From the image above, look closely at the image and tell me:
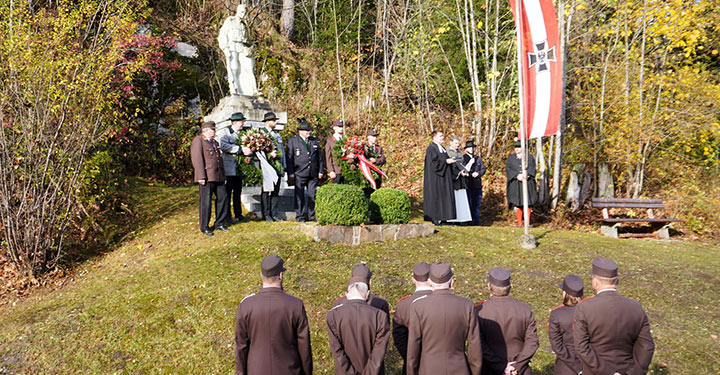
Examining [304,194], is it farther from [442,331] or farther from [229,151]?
[442,331]

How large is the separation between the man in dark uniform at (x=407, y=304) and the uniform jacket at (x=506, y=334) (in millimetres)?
464

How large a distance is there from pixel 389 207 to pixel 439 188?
218 centimetres

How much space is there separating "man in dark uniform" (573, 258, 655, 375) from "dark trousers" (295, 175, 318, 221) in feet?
22.3

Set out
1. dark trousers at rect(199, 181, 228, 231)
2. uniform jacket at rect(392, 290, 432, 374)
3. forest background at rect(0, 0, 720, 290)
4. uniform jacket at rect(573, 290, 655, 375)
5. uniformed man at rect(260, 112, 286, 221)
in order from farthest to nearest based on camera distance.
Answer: uniformed man at rect(260, 112, 286, 221) → dark trousers at rect(199, 181, 228, 231) → forest background at rect(0, 0, 720, 290) → uniform jacket at rect(392, 290, 432, 374) → uniform jacket at rect(573, 290, 655, 375)

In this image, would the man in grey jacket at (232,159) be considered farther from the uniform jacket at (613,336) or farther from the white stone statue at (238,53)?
the uniform jacket at (613,336)

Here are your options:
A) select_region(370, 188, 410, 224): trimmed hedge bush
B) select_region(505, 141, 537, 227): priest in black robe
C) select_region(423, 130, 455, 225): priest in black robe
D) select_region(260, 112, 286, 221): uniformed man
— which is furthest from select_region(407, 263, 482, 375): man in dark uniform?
select_region(505, 141, 537, 227): priest in black robe

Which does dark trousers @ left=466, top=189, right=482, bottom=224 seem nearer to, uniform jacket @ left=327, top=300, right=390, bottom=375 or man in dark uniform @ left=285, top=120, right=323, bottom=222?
man in dark uniform @ left=285, top=120, right=323, bottom=222

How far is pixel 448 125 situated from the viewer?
59.8ft

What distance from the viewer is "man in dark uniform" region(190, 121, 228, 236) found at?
24.7ft

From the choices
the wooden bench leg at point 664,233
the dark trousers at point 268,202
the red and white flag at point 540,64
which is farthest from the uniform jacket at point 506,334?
the wooden bench leg at point 664,233

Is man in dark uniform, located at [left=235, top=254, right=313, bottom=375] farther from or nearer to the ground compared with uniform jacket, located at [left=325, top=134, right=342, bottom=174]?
nearer to the ground

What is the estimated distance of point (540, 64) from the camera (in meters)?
7.91

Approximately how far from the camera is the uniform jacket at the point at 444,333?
9.20 feet

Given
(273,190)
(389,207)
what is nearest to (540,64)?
(389,207)
